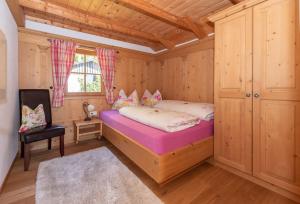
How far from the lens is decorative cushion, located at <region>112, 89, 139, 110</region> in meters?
3.39

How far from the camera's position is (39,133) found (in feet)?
6.72

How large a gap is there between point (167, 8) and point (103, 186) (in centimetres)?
268

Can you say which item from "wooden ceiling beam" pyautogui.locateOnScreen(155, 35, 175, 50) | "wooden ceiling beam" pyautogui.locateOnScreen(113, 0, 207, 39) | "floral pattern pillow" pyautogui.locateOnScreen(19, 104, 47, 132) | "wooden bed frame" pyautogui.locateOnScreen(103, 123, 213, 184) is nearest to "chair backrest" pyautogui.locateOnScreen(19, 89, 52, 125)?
"floral pattern pillow" pyautogui.locateOnScreen(19, 104, 47, 132)

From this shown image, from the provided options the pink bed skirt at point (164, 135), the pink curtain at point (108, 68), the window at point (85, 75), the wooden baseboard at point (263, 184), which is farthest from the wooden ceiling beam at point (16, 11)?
the wooden baseboard at point (263, 184)

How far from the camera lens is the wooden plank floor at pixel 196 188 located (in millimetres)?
1476

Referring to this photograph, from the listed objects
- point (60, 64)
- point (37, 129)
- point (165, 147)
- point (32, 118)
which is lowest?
point (165, 147)

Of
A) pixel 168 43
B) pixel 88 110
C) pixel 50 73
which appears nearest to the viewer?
pixel 50 73

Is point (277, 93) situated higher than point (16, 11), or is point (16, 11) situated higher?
point (16, 11)

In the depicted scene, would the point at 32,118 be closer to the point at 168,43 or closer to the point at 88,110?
the point at 88,110

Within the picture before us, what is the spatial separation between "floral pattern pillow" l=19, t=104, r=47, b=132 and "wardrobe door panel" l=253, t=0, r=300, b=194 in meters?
3.07

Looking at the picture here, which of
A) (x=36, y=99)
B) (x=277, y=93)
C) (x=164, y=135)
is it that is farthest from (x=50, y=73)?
(x=277, y=93)

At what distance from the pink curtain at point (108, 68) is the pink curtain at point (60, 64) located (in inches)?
23.1

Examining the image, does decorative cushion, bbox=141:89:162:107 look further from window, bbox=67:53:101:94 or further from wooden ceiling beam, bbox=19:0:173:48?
wooden ceiling beam, bbox=19:0:173:48

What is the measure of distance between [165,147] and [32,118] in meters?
2.06
